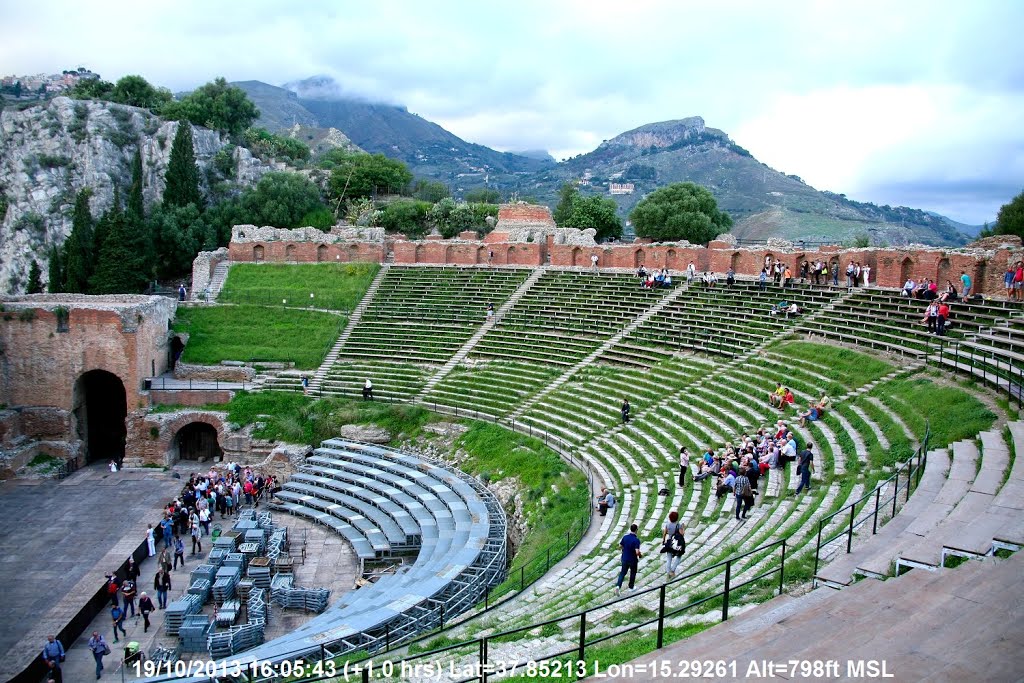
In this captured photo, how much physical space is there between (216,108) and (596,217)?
34831mm

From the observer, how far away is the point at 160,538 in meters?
22.4

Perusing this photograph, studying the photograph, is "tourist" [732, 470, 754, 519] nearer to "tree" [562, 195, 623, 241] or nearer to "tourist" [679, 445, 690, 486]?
"tourist" [679, 445, 690, 486]

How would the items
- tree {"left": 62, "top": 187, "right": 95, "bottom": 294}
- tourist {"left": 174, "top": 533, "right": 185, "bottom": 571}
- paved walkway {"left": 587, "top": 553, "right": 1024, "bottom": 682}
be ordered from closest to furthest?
paved walkway {"left": 587, "top": 553, "right": 1024, "bottom": 682} → tourist {"left": 174, "top": 533, "right": 185, "bottom": 571} → tree {"left": 62, "top": 187, "right": 95, "bottom": 294}

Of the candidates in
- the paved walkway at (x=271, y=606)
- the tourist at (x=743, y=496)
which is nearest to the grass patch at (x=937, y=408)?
the tourist at (x=743, y=496)

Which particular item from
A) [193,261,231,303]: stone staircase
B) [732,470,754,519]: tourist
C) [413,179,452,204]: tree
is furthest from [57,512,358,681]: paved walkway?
[413,179,452,204]: tree

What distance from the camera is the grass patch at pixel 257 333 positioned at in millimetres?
33938

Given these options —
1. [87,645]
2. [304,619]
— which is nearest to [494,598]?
[304,619]

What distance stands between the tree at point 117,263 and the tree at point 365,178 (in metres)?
21.9

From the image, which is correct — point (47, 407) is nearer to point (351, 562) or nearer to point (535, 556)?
point (351, 562)

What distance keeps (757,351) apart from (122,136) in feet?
187

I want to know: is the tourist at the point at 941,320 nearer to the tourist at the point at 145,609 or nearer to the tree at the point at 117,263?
the tourist at the point at 145,609

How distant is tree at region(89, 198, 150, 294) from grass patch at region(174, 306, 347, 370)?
6216 millimetres

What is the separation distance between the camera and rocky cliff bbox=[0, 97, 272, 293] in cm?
6075

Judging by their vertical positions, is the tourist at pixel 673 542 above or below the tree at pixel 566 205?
below
